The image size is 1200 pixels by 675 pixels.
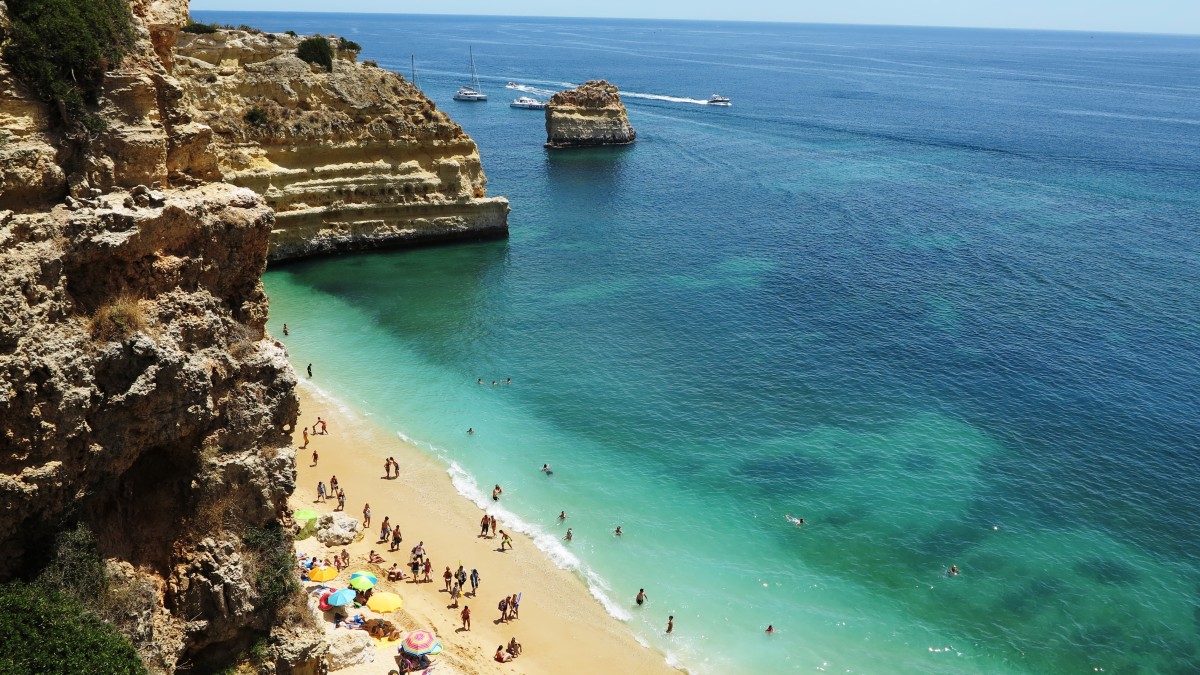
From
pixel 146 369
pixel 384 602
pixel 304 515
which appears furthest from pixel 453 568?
pixel 146 369

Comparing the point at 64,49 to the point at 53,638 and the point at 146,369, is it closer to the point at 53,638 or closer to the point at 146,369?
the point at 146,369

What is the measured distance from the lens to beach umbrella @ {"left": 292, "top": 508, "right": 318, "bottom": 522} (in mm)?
31775

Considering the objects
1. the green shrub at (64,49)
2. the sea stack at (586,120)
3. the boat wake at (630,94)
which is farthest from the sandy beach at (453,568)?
the boat wake at (630,94)

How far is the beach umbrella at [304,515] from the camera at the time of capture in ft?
104

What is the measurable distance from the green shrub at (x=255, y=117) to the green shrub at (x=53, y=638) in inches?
1953

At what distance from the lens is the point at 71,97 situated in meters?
18.0

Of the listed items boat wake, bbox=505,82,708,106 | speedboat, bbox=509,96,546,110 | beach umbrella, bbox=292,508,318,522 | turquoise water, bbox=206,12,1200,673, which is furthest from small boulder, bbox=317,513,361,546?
boat wake, bbox=505,82,708,106

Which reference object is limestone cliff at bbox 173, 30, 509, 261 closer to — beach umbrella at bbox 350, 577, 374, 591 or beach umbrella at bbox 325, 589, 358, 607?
beach umbrella at bbox 350, 577, 374, 591

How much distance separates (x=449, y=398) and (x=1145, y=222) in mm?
70357

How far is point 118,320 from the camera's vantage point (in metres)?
17.1

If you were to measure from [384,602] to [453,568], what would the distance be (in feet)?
13.0

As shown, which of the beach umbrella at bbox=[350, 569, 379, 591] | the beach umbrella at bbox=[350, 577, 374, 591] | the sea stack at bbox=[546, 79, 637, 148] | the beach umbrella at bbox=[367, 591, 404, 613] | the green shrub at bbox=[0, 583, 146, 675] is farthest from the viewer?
the sea stack at bbox=[546, 79, 637, 148]

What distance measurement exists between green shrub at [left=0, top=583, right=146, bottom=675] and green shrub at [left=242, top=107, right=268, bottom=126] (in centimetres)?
4961

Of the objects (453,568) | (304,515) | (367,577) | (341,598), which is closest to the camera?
(341,598)
